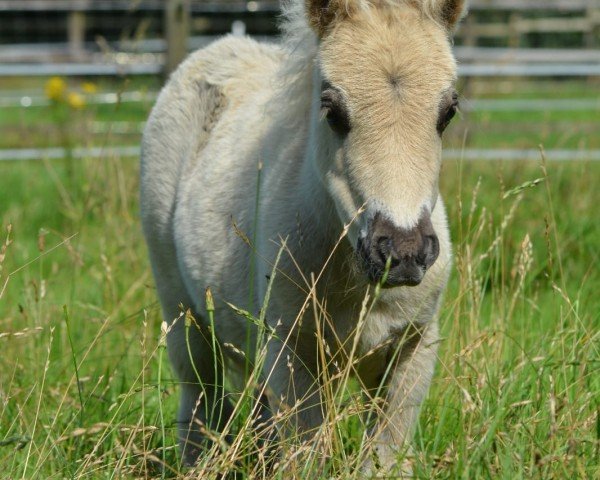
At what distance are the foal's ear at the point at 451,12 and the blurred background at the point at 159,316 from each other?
449 mm

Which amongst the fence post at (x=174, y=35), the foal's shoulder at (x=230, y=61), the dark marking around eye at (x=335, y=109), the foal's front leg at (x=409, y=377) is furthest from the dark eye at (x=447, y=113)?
the fence post at (x=174, y=35)

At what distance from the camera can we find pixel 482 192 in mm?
6484

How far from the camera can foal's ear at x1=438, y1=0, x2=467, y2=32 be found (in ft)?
10.5

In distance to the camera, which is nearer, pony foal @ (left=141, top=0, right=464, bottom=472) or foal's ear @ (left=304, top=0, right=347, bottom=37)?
pony foal @ (left=141, top=0, right=464, bottom=472)

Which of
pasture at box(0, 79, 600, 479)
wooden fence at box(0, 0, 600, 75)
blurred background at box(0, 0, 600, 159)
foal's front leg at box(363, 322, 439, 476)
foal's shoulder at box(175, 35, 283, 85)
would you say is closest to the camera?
pasture at box(0, 79, 600, 479)

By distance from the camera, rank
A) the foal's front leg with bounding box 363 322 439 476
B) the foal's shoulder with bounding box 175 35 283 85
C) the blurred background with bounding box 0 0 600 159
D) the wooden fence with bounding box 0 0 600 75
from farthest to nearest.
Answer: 1. the wooden fence with bounding box 0 0 600 75
2. the blurred background with bounding box 0 0 600 159
3. the foal's shoulder with bounding box 175 35 283 85
4. the foal's front leg with bounding box 363 322 439 476

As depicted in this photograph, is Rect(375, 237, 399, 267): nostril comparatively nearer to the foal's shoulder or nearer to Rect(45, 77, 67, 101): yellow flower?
the foal's shoulder

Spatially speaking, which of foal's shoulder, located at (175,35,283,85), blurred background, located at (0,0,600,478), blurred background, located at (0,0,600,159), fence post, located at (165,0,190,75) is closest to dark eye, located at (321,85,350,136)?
blurred background, located at (0,0,600,478)

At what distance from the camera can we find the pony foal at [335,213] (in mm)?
2795

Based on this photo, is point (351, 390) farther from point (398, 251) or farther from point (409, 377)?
point (398, 251)

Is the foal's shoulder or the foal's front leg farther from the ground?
the foal's shoulder

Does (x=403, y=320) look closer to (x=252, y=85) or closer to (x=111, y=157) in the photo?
(x=252, y=85)

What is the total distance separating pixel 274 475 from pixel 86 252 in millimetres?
3210

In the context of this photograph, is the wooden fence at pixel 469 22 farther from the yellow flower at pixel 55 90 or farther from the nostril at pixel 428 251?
the nostril at pixel 428 251
